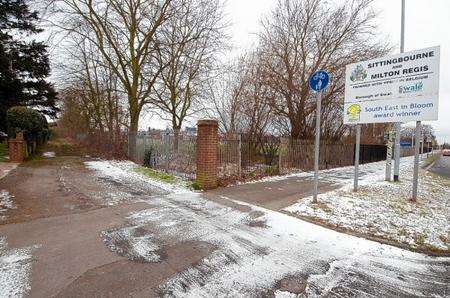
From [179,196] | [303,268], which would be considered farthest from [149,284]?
[179,196]

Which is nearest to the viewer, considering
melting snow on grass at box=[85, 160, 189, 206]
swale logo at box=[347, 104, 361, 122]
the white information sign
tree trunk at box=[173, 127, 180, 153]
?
melting snow on grass at box=[85, 160, 189, 206]

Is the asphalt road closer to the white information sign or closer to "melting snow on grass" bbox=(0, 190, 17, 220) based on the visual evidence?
the white information sign

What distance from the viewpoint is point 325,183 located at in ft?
41.2

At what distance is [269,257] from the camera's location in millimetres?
4887

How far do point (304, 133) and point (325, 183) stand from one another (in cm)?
879

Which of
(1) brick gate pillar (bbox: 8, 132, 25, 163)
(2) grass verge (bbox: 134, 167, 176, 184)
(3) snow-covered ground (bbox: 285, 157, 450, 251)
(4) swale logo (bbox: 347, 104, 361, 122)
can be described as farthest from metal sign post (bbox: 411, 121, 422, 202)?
(1) brick gate pillar (bbox: 8, 132, 25, 163)

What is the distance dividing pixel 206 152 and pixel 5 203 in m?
5.22

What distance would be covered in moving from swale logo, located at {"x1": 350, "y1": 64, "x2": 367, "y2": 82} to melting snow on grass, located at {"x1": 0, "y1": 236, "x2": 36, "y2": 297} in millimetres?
9996

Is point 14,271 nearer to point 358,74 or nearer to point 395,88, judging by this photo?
point 395,88

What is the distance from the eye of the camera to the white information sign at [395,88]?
29.3ft

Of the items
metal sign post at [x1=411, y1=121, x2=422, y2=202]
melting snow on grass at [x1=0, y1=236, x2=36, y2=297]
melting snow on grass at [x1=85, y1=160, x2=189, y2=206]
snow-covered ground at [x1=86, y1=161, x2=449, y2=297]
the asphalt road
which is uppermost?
metal sign post at [x1=411, y1=121, x2=422, y2=202]

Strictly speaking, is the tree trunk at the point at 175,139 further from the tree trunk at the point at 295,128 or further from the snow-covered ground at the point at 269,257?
the tree trunk at the point at 295,128

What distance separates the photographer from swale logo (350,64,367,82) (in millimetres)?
10453

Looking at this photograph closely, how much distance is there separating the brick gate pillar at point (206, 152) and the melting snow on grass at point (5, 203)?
4.87m
